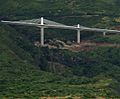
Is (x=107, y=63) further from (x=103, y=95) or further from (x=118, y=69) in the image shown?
(x=103, y=95)

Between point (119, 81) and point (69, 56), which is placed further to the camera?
point (69, 56)

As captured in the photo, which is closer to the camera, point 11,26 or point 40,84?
point 40,84

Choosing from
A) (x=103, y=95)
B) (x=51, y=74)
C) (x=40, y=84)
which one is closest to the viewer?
(x=103, y=95)

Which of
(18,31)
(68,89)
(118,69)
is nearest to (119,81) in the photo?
(118,69)

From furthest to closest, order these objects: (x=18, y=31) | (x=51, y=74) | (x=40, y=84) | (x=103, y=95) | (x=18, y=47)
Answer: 1. (x=18, y=31)
2. (x=18, y=47)
3. (x=51, y=74)
4. (x=40, y=84)
5. (x=103, y=95)

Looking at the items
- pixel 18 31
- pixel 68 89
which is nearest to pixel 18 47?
pixel 18 31

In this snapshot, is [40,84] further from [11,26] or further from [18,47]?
[11,26]

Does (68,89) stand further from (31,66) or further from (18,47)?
(18,47)
